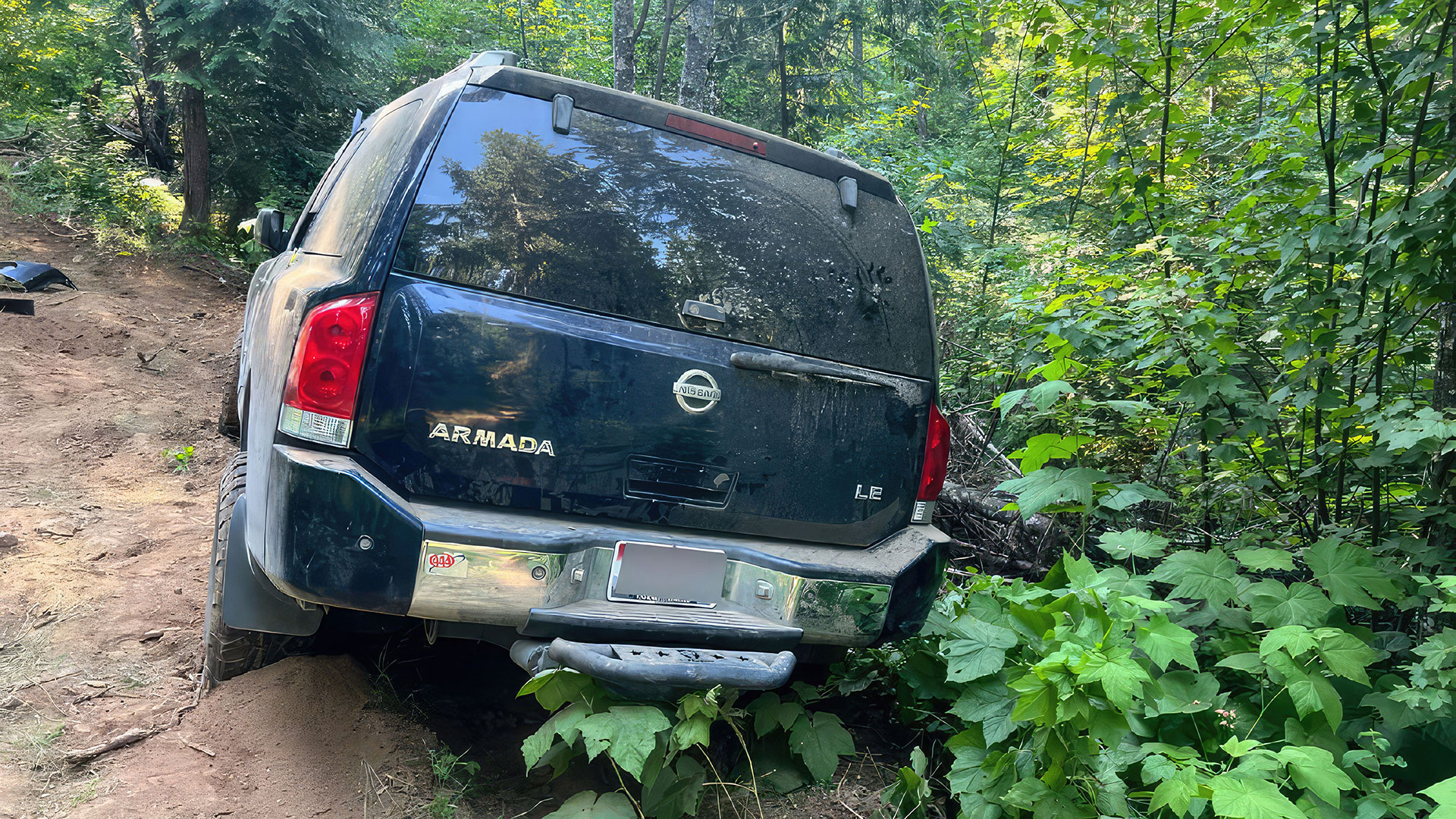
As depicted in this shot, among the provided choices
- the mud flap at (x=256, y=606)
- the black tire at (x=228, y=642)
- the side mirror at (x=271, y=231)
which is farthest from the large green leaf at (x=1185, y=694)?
the side mirror at (x=271, y=231)

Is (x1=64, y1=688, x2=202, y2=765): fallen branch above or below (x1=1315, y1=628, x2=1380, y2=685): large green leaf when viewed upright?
below

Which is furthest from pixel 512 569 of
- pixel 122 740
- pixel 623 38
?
pixel 623 38

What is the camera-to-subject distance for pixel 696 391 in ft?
8.09

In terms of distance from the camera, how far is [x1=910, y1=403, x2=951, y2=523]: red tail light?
2.95 m

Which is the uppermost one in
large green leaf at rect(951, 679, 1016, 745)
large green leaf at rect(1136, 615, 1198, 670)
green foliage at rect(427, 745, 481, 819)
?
large green leaf at rect(1136, 615, 1198, 670)

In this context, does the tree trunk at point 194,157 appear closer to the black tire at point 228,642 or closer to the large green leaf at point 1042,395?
the black tire at point 228,642

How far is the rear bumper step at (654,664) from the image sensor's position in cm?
214

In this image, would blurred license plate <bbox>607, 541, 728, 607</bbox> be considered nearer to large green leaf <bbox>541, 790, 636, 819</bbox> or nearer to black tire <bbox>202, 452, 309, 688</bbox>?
large green leaf <bbox>541, 790, 636, 819</bbox>

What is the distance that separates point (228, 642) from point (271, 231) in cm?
223

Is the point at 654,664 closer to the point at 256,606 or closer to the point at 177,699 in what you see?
the point at 256,606

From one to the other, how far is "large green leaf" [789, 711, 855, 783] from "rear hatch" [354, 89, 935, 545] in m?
0.64

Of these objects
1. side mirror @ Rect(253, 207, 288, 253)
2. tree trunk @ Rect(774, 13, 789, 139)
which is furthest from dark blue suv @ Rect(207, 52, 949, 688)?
tree trunk @ Rect(774, 13, 789, 139)

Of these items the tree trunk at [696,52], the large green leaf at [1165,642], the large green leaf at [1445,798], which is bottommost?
the large green leaf at [1445,798]

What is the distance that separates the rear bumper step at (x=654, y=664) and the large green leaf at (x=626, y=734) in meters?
0.09
